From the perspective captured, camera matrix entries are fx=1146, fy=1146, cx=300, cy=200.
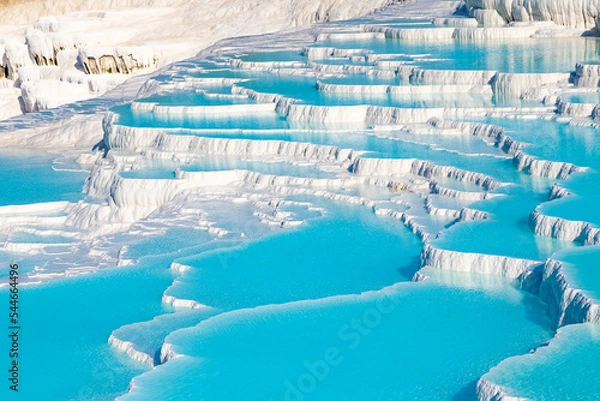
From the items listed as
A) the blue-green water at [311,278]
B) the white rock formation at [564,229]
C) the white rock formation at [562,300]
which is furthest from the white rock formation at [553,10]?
the white rock formation at [562,300]

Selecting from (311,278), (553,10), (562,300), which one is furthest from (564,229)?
(553,10)

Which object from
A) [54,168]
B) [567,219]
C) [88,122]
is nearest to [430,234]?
[567,219]

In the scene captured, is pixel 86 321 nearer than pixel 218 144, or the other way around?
pixel 86 321

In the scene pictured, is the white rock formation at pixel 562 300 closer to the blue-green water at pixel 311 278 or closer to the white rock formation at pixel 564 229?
the blue-green water at pixel 311 278

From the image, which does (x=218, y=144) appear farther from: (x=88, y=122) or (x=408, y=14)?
(x=408, y=14)

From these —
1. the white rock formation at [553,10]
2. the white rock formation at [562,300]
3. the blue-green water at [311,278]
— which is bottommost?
the blue-green water at [311,278]

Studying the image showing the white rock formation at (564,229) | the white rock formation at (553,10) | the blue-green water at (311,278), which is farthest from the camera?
the white rock formation at (553,10)

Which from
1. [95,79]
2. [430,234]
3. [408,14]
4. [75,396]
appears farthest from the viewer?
[95,79]

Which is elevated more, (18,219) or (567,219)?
(567,219)

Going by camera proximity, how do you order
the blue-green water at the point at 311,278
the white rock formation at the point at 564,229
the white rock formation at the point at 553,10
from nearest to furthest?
the blue-green water at the point at 311,278 < the white rock formation at the point at 564,229 < the white rock formation at the point at 553,10

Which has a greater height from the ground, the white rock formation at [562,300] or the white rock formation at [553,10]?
the white rock formation at [553,10]

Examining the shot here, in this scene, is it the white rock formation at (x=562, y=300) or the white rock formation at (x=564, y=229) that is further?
the white rock formation at (x=564, y=229)
